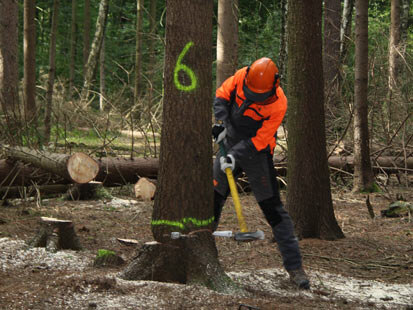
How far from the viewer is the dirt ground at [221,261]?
3818mm

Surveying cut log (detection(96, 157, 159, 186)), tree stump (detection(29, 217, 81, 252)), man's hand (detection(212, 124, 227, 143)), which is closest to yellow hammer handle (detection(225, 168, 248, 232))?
man's hand (detection(212, 124, 227, 143))

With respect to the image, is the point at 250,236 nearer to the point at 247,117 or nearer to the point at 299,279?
the point at 299,279

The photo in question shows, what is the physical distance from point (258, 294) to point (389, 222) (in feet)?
11.7

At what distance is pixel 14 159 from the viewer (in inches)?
286

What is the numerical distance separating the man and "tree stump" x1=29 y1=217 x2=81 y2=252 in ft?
5.13

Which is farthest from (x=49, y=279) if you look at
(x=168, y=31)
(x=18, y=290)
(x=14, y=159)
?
(x=14, y=159)

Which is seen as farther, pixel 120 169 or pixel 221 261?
pixel 120 169

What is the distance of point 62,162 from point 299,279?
3578 mm

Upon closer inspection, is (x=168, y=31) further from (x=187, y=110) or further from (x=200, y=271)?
(x=200, y=271)

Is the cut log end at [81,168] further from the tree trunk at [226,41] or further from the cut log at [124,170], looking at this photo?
the tree trunk at [226,41]

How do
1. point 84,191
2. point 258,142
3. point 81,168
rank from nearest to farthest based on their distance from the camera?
point 258,142, point 81,168, point 84,191

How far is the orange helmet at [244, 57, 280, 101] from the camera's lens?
4473 millimetres

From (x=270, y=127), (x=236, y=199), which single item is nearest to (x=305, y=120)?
(x=270, y=127)

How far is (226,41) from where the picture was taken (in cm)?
960
